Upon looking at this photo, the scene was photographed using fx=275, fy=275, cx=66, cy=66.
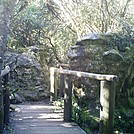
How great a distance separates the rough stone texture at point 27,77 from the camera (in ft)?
29.2

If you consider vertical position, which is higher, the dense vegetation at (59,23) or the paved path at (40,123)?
the dense vegetation at (59,23)

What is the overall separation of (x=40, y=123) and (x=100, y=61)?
89.0 inches

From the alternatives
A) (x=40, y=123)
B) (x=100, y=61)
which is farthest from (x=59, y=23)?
(x=40, y=123)

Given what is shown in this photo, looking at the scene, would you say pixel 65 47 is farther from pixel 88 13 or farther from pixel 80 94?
pixel 80 94

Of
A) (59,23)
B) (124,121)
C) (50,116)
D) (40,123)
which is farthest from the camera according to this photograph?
(59,23)

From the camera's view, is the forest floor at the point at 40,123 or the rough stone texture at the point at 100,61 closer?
the forest floor at the point at 40,123

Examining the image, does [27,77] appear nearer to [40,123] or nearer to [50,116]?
[50,116]

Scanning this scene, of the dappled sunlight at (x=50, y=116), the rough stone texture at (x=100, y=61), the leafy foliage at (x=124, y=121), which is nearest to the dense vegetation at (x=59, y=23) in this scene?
the rough stone texture at (x=100, y=61)

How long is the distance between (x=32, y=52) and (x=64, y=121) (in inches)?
212

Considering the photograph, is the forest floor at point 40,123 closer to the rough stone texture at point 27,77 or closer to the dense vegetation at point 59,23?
the rough stone texture at point 27,77

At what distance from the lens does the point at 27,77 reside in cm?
913

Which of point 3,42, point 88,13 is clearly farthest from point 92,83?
point 88,13

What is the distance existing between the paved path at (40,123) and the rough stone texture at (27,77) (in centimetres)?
278

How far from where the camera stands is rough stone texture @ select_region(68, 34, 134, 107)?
634 cm
